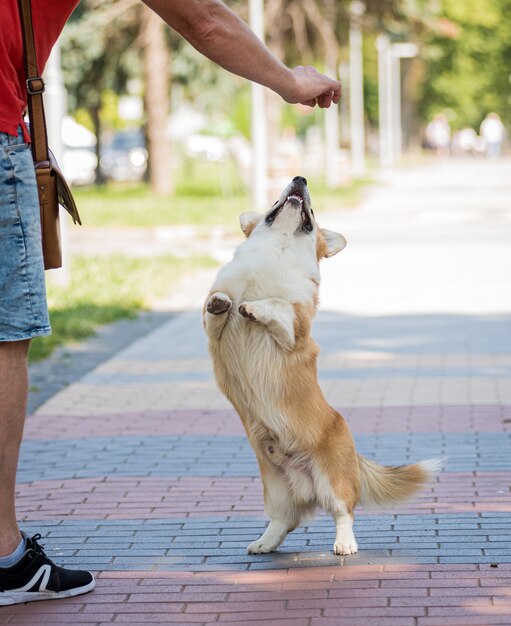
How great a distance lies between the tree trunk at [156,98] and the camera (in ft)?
98.2

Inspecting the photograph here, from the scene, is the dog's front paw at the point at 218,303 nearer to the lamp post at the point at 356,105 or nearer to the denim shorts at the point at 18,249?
the denim shorts at the point at 18,249

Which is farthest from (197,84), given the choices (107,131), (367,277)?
(107,131)

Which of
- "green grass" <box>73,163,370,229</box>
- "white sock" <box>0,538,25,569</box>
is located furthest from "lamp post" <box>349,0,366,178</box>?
"white sock" <box>0,538,25,569</box>

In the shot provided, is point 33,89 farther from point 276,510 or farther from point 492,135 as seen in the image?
point 492,135

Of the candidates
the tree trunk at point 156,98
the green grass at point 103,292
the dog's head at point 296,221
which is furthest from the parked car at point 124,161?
the dog's head at point 296,221

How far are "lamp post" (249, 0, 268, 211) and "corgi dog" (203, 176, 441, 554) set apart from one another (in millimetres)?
17457

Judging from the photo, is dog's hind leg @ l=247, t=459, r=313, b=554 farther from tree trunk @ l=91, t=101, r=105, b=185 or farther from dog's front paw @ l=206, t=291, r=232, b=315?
tree trunk @ l=91, t=101, r=105, b=185

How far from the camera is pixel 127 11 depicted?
31.6 metres

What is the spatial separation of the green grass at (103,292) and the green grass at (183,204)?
17.6 feet

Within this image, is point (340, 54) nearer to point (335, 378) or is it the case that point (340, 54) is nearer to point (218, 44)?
point (335, 378)

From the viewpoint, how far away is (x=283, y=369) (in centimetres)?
427

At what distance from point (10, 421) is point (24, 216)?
66 cm

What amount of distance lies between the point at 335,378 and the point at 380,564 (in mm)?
4363

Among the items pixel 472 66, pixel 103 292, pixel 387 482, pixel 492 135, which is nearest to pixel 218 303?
pixel 387 482
